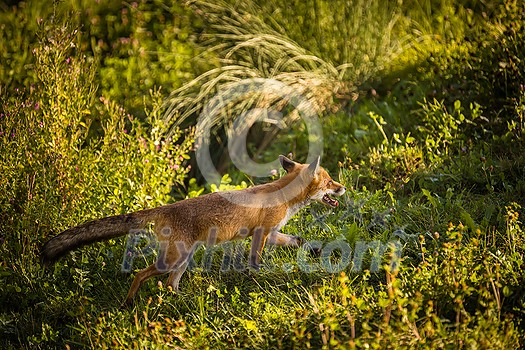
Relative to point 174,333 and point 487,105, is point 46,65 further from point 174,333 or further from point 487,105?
point 487,105

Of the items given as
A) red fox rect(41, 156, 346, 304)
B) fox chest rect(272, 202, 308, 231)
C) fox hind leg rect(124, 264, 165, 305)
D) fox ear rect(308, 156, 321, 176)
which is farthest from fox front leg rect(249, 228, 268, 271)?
fox hind leg rect(124, 264, 165, 305)

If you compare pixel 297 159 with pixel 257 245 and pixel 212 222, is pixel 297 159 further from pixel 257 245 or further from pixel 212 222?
pixel 212 222

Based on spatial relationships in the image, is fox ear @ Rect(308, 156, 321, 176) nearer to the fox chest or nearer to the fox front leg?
the fox chest

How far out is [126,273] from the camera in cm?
562

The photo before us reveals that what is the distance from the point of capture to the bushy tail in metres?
5.00

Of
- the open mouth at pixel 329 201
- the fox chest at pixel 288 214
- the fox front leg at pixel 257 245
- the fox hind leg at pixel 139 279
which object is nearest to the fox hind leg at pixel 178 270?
the fox hind leg at pixel 139 279

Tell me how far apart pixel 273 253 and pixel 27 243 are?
223 centimetres

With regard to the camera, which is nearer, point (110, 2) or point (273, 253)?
point (273, 253)

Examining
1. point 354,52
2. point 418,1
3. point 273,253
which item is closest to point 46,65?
point 273,253

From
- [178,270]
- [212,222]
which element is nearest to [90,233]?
[178,270]

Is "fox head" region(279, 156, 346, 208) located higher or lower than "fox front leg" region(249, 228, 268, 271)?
higher

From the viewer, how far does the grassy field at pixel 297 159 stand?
14.3ft

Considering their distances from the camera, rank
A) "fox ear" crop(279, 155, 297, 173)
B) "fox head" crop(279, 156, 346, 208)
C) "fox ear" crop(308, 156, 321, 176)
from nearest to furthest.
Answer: "fox ear" crop(308, 156, 321, 176) → "fox head" crop(279, 156, 346, 208) → "fox ear" crop(279, 155, 297, 173)

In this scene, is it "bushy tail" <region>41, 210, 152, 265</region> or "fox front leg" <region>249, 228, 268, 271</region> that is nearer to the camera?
"bushy tail" <region>41, 210, 152, 265</region>
